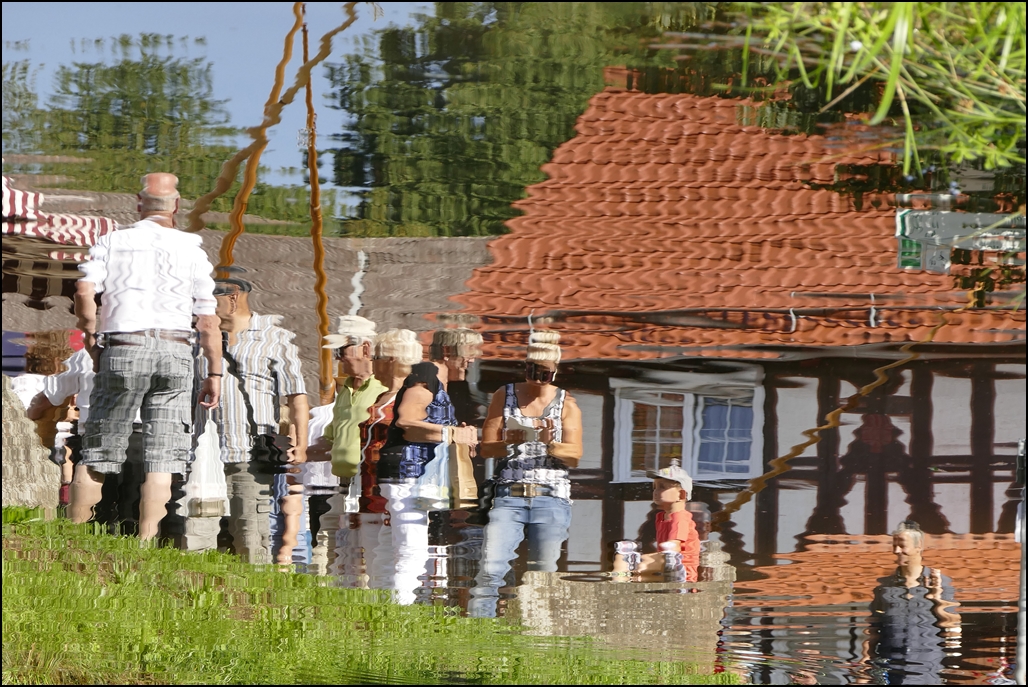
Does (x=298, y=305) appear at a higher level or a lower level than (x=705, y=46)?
lower

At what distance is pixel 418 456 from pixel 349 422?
0.19m

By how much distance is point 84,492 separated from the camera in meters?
1.90

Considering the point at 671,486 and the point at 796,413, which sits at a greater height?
the point at 796,413

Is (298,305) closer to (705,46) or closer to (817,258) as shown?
(705,46)

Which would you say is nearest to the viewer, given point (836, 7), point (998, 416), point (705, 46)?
point (836, 7)

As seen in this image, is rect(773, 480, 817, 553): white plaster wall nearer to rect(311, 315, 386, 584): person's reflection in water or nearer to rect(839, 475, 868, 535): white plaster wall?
rect(839, 475, 868, 535): white plaster wall

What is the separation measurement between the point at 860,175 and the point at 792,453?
67 cm

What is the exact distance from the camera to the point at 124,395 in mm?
1872

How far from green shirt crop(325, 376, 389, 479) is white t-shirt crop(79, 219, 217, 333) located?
0.38 meters

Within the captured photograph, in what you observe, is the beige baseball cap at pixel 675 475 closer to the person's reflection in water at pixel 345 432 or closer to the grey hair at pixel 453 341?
the grey hair at pixel 453 341

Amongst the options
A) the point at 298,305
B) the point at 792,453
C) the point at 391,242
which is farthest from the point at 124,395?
the point at 792,453

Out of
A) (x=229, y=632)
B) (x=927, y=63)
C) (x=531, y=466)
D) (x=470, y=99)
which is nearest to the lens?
(x=927, y=63)

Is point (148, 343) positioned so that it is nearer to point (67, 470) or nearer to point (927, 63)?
point (67, 470)

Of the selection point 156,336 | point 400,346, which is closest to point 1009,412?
point 400,346
